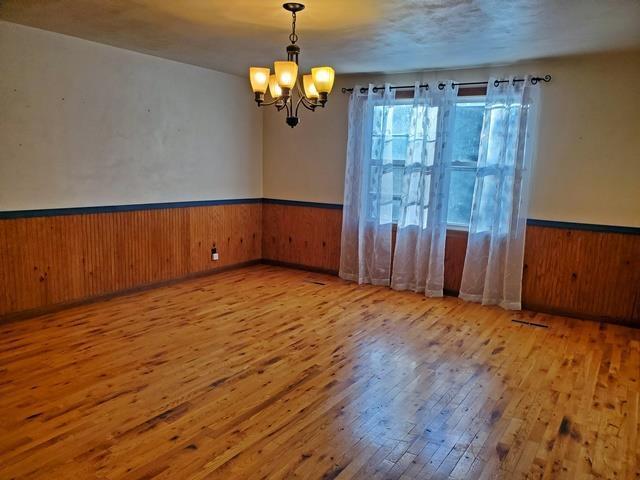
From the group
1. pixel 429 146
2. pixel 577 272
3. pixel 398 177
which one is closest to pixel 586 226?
pixel 577 272

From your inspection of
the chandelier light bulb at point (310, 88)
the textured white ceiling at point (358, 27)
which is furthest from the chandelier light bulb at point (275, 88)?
the textured white ceiling at point (358, 27)

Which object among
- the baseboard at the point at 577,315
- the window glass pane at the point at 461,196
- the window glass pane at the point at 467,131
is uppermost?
the window glass pane at the point at 467,131

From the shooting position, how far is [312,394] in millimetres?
2949

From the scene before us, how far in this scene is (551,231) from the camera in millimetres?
4762

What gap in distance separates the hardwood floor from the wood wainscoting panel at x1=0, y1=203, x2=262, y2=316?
26 cm

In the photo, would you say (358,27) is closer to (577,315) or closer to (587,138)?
(587,138)

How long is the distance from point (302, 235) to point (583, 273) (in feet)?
10.8

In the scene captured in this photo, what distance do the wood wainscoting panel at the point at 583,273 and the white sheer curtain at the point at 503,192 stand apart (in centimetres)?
17

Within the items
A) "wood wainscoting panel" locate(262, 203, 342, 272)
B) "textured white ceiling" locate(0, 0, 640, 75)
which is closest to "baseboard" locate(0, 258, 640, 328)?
"wood wainscoting panel" locate(262, 203, 342, 272)

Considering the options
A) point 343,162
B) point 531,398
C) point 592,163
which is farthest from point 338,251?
→ point 531,398

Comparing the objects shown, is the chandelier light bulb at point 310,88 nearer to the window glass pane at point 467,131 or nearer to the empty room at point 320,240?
the empty room at point 320,240

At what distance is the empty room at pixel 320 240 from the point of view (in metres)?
2.55

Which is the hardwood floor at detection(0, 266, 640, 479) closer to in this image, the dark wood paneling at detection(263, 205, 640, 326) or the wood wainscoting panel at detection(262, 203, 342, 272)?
the dark wood paneling at detection(263, 205, 640, 326)

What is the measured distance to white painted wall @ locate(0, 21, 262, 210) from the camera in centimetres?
399
